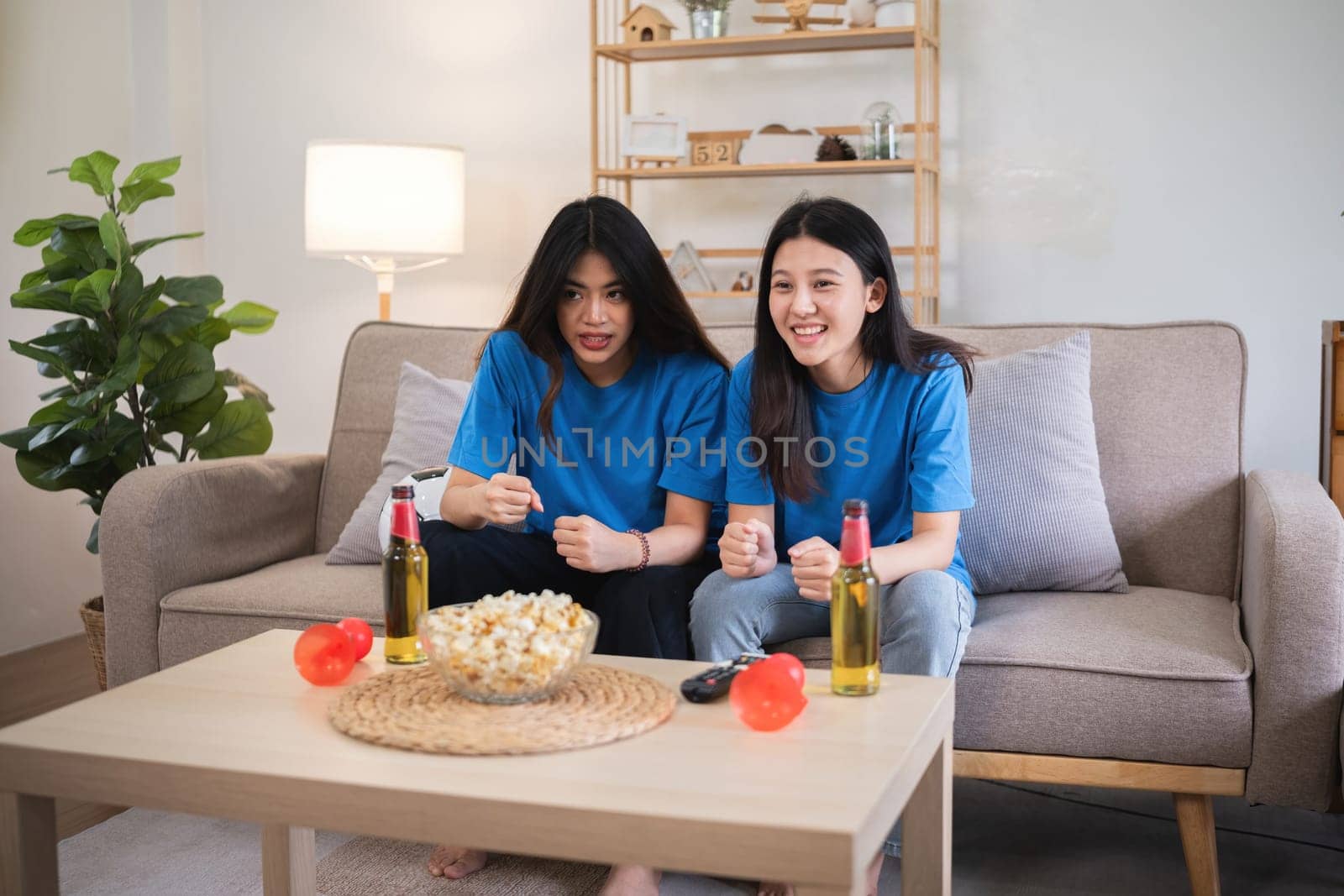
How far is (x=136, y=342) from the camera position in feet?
8.47

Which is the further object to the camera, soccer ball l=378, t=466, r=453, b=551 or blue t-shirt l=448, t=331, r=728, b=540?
soccer ball l=378, t=466, r=453, b=551

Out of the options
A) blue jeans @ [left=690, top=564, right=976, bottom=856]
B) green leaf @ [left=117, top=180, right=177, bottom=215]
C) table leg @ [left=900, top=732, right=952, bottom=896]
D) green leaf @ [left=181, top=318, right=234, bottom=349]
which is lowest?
table leg @ [left=900, top=732, right=952, bottom=896]

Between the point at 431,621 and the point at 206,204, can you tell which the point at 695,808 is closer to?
the point at 431,621

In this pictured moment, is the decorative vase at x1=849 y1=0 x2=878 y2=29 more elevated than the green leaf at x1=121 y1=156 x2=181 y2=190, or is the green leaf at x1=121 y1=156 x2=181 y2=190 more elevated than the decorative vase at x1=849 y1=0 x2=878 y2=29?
the decorative vase at x1=849 y1=0 x2=878 y2=29

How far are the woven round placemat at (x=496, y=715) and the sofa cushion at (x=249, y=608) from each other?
0.74m

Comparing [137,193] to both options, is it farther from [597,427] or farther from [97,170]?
[597,427]

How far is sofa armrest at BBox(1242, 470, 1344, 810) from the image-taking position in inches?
66.9

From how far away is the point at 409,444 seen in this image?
7.93 feet

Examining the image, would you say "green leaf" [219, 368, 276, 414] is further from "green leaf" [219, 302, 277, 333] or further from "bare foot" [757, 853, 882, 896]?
"bare foot" [757, 853, 882, 896]

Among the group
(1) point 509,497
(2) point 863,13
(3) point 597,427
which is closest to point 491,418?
(3) point 597,427

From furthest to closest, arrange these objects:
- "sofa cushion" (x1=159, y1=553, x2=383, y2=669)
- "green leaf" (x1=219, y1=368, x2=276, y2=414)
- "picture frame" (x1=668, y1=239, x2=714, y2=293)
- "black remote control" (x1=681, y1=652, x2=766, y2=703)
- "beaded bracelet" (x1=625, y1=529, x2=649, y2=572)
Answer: "picture frame" (x1=668, y1=239, x2=714, y2=293)
"green leaf" (x1=219, y1=368, x2=276, y2=414)
"sofa cushion" (x1=159, y1=553, x2=383, y2=669)
"beaded bracelet" (x1=625, y1=529, x2=649, y2=572)
"black remote control" (x1=681, y1=652, x2=766, y2=703)

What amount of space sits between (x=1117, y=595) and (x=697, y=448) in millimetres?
733

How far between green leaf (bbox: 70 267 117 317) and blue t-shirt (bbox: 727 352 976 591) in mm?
1336

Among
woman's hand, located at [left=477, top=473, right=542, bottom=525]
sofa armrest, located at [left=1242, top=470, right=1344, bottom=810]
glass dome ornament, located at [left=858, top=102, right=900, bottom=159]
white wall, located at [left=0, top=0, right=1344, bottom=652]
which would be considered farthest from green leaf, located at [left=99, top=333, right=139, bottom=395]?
sofa armrest, located at [left=1242, top=470, right=1344, bottom=810]
